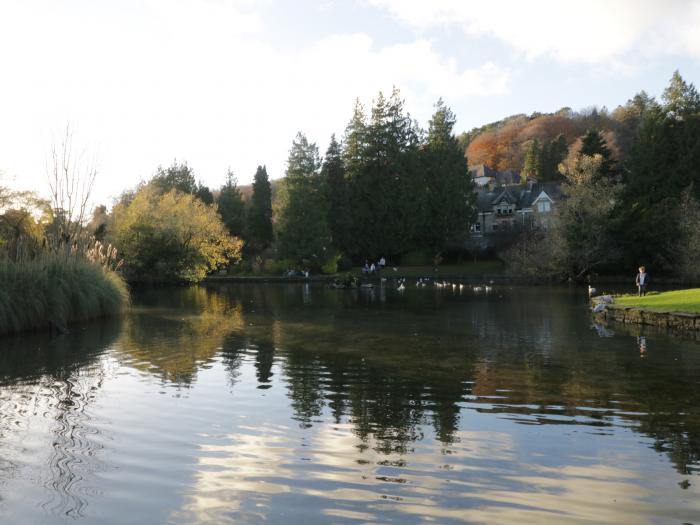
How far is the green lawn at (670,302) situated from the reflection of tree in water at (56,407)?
1990 cm

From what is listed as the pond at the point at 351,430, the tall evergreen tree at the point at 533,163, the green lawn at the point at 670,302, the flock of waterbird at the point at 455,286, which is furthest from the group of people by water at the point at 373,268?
the tall evergreen tree at the point at 533,163

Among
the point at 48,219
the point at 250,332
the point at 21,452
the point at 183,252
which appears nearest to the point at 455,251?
the point at 183,252

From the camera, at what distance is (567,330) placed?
2073cm

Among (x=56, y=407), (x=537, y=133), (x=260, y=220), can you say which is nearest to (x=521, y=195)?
(x=260, y=220)

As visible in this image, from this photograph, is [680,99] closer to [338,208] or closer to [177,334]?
[338,208]

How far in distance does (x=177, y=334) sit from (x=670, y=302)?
1939cm

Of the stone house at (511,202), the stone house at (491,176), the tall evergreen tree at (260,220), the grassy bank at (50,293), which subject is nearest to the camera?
the grassy bank at (50,293)

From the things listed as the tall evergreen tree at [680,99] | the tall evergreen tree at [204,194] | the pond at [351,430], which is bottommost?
the pond at [351,430]

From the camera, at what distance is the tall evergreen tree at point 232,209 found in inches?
3164

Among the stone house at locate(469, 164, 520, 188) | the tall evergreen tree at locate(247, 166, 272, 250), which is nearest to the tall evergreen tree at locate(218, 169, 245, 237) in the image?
the tall evergreen tree at locate(247, 166, 272, 250)

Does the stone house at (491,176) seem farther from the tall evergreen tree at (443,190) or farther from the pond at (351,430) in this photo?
the pond at (351,430)

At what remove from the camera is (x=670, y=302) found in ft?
77.4

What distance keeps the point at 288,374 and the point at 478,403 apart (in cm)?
453

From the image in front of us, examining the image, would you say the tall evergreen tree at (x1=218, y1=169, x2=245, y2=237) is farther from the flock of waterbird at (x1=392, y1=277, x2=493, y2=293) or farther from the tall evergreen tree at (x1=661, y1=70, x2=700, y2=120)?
the tall evergreen tree at (x1=661, y1=70, x2=700, y2=120)
